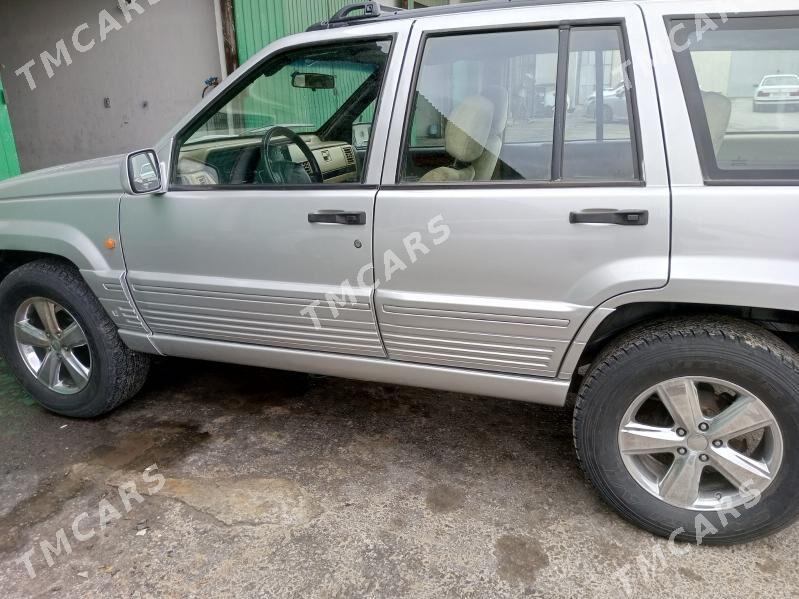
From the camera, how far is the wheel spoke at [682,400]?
2184mm

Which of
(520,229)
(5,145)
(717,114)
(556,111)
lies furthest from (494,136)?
(5,145)

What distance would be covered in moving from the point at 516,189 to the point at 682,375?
2.79 ft

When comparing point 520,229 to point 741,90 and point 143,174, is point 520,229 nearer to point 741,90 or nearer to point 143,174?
point 741,90

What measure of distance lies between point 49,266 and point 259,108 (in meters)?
1.33

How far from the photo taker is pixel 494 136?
241cm

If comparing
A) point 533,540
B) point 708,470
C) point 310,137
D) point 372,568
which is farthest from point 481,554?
point 310,137

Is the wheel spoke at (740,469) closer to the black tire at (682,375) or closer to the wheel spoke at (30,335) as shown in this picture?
the black tire at (682,375)

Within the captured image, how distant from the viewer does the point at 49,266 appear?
3.14 meters

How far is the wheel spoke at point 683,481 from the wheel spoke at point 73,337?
271 centimetres

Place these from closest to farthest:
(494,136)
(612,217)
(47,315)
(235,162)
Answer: (612,217) → (494,136) → (235,162) → (47,315)

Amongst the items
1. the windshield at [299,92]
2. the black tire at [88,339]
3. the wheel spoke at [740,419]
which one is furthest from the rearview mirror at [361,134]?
the wheel spoke at [740,419]

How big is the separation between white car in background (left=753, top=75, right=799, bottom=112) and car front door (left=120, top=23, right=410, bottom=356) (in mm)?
1254

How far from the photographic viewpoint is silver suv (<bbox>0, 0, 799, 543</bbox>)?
2.06 m

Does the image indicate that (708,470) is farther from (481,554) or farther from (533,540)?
(481,554)
